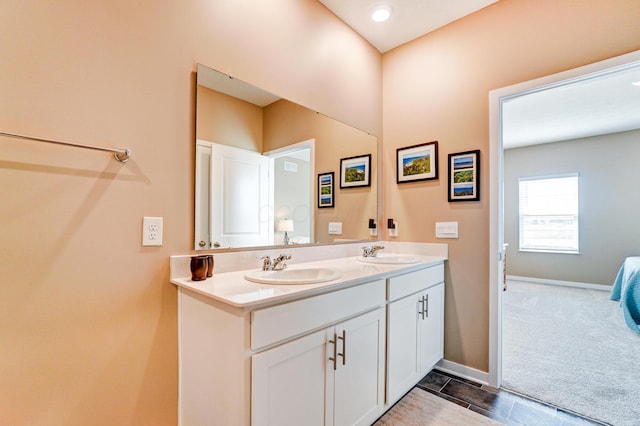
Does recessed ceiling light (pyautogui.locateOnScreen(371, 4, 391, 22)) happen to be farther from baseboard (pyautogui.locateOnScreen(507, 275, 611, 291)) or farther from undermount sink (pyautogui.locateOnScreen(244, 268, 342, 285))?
baseboard (pyautogui.locateOnScreen(507, 275, 611, 291))

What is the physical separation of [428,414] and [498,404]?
501 mm

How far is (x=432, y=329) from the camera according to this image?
216 cm

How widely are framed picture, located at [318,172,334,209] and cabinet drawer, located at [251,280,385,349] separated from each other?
800 mm

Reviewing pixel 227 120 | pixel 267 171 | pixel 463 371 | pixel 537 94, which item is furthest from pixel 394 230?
pixel 537 94

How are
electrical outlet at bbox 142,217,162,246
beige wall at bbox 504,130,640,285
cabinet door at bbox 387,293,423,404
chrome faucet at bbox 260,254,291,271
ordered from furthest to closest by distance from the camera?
beige wall at bbox 504,130,640,285 → cabinet door at bbox 387,293,423,404 → chrome faucet at bbox 260,254,291,271 → electrical outlet at bbox 142,217,162,246

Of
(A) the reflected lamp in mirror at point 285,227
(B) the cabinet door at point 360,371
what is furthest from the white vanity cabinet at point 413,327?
(A) the reflected lamp in mirror at point 285,227

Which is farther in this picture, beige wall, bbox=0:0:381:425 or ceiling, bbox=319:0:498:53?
ceiling, bbox=319:0:498:53

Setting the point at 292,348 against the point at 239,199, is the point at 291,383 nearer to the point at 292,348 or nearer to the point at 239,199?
the point at 292,348

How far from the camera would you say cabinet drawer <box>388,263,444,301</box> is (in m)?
1.75

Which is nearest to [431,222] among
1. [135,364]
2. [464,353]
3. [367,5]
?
[464,353]

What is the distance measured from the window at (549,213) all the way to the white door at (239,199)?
5.91 m

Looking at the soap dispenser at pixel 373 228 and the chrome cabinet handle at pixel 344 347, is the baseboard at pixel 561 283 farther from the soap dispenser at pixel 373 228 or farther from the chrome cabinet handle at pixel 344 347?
the chrome cabinet handle at pixel 344 347

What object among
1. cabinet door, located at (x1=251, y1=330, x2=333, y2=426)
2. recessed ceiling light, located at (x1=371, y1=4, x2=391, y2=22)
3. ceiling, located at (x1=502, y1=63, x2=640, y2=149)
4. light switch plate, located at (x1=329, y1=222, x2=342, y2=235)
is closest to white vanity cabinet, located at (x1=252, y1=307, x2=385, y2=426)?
cabinet door, located at (x1=251, y1=330, x2=333, y2=426)

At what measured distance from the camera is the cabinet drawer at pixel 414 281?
175 centimetres
